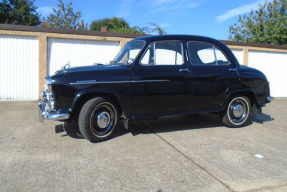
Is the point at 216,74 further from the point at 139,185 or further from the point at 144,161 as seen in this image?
the point at 139,185

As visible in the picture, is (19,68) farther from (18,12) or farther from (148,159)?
(18,12)

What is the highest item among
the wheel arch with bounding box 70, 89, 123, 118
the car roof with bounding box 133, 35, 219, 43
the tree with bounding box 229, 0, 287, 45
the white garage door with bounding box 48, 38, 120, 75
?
the tree with bounding box 229, 0, 287, 45

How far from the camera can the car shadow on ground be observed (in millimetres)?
4875

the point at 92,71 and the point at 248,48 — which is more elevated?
the point at 248,48

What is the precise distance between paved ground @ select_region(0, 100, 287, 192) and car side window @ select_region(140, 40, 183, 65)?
4.81 feet

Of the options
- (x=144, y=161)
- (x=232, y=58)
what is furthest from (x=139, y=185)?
(x=232, y=58)

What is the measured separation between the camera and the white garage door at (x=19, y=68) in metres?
8.98

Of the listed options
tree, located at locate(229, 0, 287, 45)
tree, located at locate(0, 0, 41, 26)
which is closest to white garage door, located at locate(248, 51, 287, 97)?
tree, located at locate(229, 0, 287, 45)

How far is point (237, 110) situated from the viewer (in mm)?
5324

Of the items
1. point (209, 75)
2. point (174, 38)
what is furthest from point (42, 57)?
point (209, 75)

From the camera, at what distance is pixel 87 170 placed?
3.09m

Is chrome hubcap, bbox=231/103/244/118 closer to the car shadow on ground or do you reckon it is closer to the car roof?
the car shadow on ground

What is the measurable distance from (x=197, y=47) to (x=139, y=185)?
3304 mm

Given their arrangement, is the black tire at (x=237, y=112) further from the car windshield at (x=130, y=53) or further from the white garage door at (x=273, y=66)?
the white garage door at (x=273, y=66)
